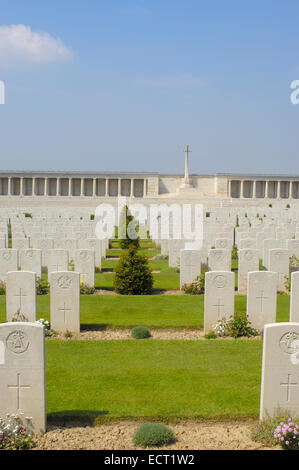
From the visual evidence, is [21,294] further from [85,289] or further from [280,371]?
[280,371]

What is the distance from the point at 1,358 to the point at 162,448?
7.29 feet

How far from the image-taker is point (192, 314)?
1173 cm

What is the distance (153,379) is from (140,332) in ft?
8.03

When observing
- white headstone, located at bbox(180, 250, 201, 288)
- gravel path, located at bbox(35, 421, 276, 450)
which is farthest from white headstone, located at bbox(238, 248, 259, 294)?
gravel path, located at bbox(35, 421, 276, 450)

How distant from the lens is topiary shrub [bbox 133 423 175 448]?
5.71 m

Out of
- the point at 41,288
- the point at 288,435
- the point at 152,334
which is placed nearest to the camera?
the point at 288,435

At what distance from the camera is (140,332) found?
9984mm

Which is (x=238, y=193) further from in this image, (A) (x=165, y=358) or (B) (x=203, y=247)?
(A) (x=165, y=358)

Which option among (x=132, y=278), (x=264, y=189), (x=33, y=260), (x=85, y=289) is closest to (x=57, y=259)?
(x=33, y=260)

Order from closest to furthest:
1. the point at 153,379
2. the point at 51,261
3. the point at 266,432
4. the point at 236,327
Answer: the point at 266,432 < the point at 153,379 < the point at 236,327 < the point at 51,261

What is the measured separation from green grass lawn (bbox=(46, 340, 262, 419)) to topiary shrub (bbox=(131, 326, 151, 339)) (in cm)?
49

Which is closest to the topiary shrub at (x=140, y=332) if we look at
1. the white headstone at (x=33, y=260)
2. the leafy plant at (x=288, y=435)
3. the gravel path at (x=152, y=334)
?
the gravel path at (x=152, y=334)
